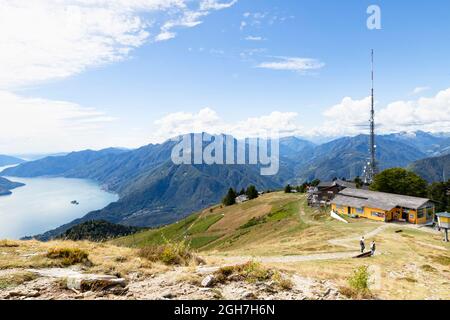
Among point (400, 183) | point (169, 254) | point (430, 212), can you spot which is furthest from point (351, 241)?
point (400, 183)

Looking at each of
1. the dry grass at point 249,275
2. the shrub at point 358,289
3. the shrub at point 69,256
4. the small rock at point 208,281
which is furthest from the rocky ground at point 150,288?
the shrub at point 69,256

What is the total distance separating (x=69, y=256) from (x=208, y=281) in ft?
21.4

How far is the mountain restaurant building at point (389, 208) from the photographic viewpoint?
59.9 meters

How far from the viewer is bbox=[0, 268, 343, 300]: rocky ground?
9.00 m

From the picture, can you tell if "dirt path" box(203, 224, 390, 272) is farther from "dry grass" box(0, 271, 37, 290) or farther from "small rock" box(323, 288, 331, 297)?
"dry grass" box(0, 271, 37, 290)

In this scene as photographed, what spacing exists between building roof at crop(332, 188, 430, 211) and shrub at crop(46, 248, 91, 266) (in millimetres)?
61719

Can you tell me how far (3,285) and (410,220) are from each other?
222 ft

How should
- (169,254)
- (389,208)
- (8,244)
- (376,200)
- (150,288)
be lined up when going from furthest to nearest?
(376,200) → (389,208) → (8,244) → (169,254) → (150,288)

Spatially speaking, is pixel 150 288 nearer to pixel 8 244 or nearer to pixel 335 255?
pixel 8 244

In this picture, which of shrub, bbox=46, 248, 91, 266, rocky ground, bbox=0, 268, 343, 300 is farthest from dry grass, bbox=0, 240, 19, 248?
rocky ground, bbox=0, 268, 343, 300

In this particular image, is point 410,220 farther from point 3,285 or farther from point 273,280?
point 3,285

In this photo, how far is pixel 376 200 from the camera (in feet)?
214
